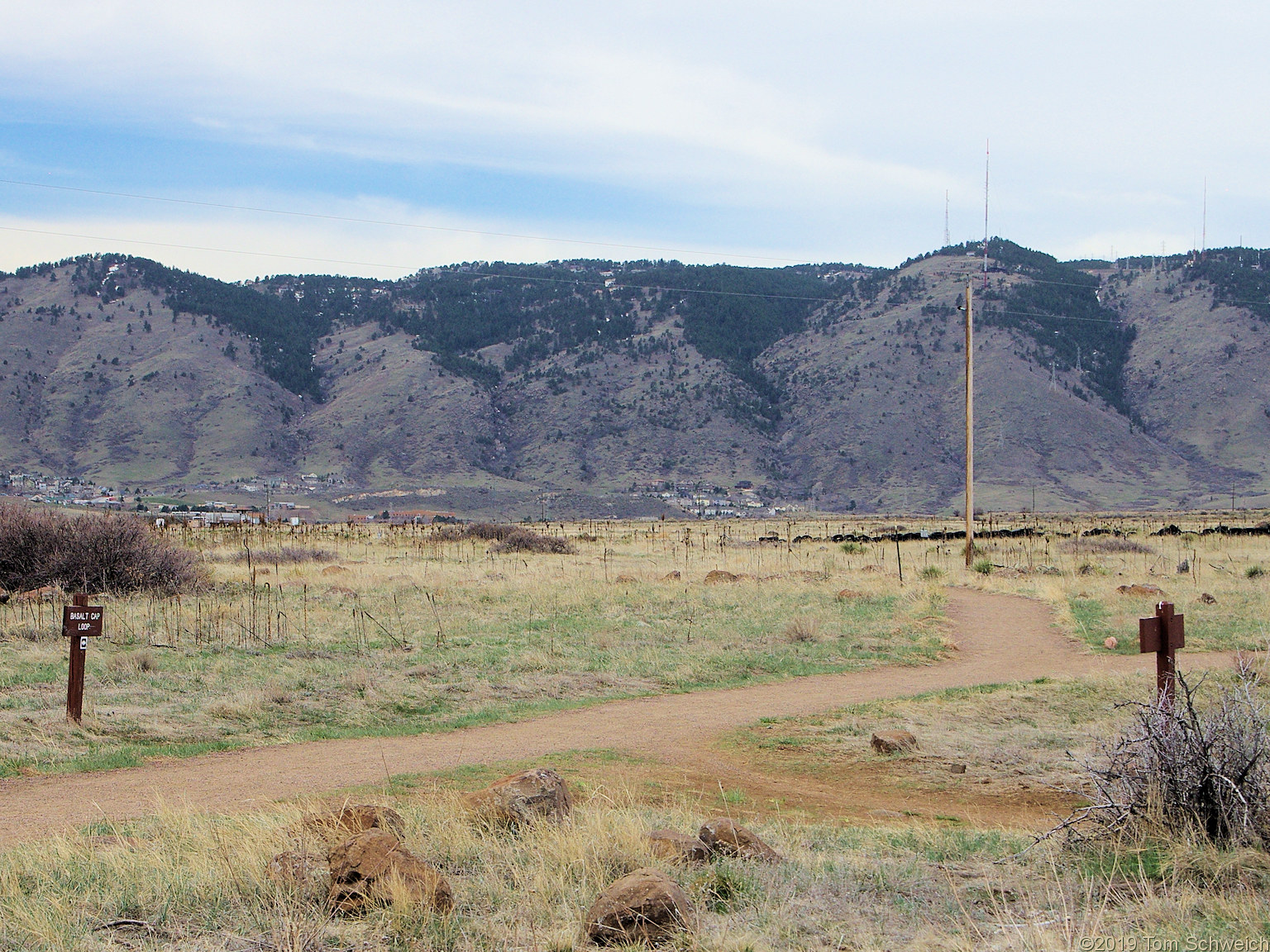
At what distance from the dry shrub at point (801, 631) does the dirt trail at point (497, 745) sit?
2147 millimetres

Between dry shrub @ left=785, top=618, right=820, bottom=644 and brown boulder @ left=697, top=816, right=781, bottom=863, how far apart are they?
482 inches

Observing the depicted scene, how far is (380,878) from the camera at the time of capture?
5.20 meters

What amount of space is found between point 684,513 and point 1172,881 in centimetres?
8715

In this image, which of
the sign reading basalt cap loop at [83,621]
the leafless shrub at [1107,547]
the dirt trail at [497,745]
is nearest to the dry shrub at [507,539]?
the leafless shrub at [1107,547]


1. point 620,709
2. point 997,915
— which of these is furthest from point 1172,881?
point 620,709

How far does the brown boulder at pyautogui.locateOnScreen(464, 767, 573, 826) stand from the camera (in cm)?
666

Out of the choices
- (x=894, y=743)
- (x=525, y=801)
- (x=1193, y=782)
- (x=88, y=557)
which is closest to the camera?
(x=1193, y=782)

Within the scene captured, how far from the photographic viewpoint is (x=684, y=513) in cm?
9262

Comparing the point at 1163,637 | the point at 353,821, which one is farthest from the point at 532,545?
the point at 353,821

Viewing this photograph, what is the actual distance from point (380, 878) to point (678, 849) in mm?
1651

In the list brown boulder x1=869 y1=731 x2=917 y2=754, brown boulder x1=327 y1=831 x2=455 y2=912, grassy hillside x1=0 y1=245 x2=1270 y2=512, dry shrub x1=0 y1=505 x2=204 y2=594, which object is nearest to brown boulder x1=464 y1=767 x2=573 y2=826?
brown boulder x1=327 y1=831 x2=455 y2=912

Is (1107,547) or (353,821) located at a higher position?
(353,821)

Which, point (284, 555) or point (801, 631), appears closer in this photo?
point (801, 631)

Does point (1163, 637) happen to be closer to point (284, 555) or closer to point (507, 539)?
point (284, 555)
